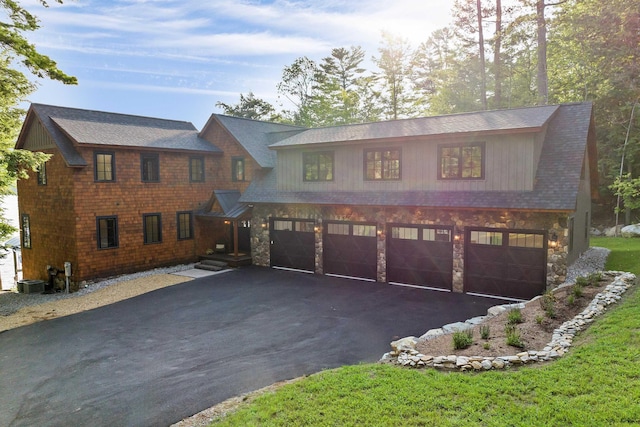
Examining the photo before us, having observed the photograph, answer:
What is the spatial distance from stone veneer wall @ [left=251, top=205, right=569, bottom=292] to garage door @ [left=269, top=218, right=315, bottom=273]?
0.27 m

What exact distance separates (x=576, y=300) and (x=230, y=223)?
1547cm

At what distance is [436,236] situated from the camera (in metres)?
14.0

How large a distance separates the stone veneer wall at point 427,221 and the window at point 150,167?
499cm

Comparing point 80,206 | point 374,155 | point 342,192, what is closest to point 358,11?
point 374,155

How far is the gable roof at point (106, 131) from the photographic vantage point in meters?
16.2

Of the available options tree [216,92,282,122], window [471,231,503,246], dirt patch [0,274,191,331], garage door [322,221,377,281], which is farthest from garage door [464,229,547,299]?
tree [216,92,282,122]

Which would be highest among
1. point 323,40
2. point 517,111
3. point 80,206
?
point 323,40

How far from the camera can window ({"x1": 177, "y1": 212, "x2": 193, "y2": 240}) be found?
19.6 m

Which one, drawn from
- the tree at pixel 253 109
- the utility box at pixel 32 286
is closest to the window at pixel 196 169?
the utility box at pixel 32 286

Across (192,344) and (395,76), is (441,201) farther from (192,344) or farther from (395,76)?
(395,76)

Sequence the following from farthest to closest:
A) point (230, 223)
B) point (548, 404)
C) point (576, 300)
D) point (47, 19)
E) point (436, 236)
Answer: point (230, 223) → point (436, 236) → point (47, 19) → point (576, 300) → point (548, 404)

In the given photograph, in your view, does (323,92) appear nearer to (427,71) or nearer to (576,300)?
(427,71)

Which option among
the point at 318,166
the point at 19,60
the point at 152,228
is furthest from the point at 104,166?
the point at 318,166

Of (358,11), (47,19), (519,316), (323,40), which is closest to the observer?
(519,316)
